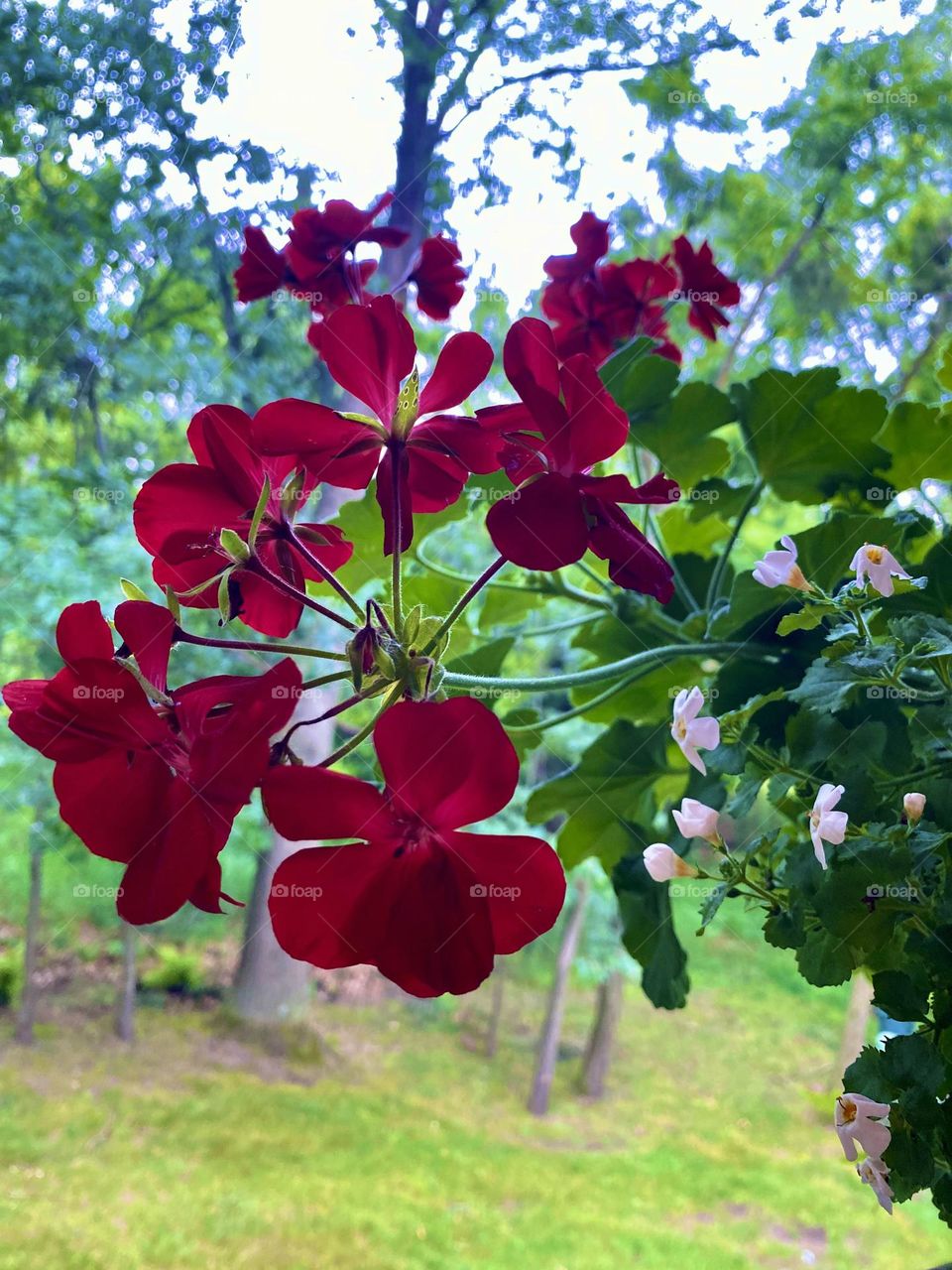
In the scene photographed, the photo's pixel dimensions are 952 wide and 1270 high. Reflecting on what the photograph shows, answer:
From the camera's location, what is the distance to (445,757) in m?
0.18

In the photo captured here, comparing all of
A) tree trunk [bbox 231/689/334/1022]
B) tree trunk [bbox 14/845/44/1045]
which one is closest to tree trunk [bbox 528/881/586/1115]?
tree trunk [bbox 231/689/334/1022]

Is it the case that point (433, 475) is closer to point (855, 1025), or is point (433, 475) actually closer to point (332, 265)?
point (332, 265)

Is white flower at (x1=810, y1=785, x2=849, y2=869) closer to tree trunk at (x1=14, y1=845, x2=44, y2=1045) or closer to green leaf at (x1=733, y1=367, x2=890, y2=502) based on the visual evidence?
green leaf at (x1=733, y1=367, x2=890, y2=502)

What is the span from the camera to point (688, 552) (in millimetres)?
448

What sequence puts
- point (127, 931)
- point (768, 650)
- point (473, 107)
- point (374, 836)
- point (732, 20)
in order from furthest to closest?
1. point (127, 931)
2. point (473, 107)
3. point (732, 20)
4. point (768, 650)
5. point (374, 836)

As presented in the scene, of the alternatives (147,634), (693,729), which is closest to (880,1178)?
(693,729)

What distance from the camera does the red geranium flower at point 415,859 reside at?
7.2 inches

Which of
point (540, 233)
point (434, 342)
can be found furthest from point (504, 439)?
point (434, 342)

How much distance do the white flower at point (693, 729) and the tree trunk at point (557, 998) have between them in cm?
167

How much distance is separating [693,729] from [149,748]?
13 cm

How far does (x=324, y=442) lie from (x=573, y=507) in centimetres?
7

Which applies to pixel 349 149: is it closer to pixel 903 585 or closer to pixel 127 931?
pixel 903 585

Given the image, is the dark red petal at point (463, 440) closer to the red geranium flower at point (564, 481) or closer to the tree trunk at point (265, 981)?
the red geranium flower at point (564, 481)

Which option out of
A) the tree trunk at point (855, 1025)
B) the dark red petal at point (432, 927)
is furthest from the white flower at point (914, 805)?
the tree trunk at point (855, 1025)
